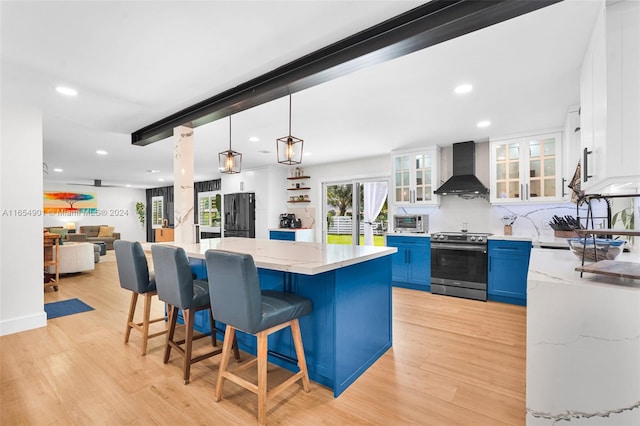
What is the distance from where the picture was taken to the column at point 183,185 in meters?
3.61

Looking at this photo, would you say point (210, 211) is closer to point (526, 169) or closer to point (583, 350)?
point (526, 169)

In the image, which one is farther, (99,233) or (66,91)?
(99,233)

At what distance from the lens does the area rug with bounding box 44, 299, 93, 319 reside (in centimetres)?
369

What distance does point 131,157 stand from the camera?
5852 mm

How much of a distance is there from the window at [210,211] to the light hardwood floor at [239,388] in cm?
524

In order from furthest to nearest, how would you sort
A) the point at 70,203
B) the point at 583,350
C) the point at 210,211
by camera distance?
the point at 70,203, the point at 210,211, the point at 583,350

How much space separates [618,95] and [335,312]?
1.95m

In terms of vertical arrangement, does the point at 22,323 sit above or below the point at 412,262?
below

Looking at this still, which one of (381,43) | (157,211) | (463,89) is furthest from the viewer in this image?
(157,211)

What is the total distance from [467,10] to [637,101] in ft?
3.05

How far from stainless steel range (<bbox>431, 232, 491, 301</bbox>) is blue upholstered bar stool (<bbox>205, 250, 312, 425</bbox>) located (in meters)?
3.12

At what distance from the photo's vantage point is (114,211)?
36.6 ft

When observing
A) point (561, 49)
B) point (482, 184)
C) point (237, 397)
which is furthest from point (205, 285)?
point (482, 184)

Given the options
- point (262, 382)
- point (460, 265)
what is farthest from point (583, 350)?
point (460, 265)
